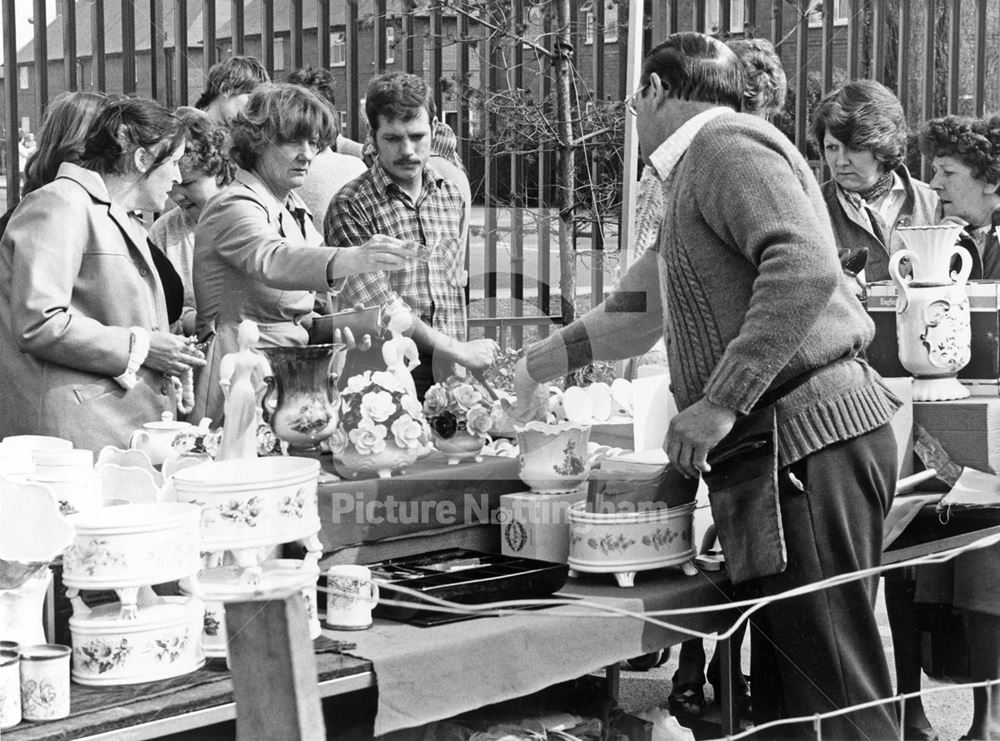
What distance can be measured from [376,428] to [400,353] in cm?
20

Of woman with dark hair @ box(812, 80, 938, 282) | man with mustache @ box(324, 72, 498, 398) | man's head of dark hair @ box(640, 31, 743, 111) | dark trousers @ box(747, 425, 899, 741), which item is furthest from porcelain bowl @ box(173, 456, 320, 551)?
woman with dark hair @ box(812, 80, 938, 282)

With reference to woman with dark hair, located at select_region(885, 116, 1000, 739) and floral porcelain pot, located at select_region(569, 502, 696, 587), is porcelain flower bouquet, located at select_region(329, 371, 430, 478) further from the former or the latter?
woman with dark hair, located at select_region(885, 116, 1000, 739)

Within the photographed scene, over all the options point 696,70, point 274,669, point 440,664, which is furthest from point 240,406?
point 274,669

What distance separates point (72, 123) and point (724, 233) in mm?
1450

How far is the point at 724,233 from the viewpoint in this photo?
79.5 inches

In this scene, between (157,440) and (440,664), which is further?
(157,440)

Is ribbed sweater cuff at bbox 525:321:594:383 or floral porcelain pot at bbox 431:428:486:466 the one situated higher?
ribbed sweater cuff at bbox 525:321:594:383

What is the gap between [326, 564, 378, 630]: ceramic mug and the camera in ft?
6.26

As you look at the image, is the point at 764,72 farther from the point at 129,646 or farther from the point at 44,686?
the point at 44,686

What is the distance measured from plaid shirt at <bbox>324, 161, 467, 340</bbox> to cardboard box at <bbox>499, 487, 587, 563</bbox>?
30.5 inches

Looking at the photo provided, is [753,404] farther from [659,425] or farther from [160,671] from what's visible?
[160,671]

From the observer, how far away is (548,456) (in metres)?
2.38

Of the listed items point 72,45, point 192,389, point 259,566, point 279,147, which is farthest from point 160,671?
point 72,45

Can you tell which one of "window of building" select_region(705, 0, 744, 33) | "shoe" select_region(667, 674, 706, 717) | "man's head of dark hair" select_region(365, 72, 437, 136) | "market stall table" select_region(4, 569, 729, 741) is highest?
"window of building" select_region(705, 0, 744, 33)
